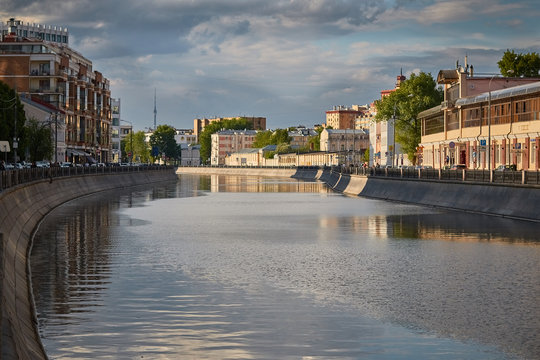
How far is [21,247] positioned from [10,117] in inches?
2631

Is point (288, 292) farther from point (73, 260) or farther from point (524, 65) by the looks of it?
point (524, 65)

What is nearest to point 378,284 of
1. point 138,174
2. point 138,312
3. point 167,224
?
point 138,312

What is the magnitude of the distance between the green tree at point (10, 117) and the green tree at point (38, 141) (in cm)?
1061

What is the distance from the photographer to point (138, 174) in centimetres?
12419

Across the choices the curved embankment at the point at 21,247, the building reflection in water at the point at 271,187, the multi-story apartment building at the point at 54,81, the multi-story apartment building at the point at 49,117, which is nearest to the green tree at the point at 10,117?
the multi-story apartment building at the point at 49,117

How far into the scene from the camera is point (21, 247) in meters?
32.5

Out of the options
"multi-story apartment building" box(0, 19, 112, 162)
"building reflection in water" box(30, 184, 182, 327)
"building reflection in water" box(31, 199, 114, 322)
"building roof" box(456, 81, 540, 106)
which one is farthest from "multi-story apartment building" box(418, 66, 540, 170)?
"multi-story apartment building" box(0, 19, 112, 162)

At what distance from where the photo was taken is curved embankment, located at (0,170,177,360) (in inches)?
511

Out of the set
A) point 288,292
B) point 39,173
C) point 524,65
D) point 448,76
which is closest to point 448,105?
point 448,76

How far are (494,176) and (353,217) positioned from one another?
9018mm

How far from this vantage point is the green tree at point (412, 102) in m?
135

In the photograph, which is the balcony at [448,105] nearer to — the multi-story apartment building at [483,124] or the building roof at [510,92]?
the multi-story apartment building at [483,124]

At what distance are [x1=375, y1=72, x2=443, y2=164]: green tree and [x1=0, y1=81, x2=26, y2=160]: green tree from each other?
199ft

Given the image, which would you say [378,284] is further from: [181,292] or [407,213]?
[407,213]
